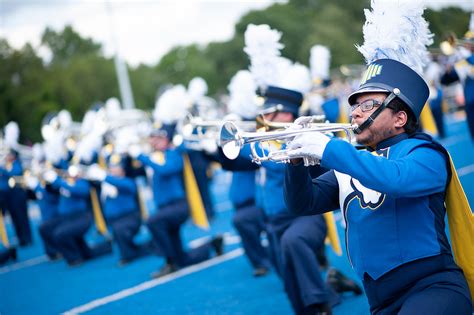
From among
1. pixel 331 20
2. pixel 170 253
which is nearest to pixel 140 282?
pixel 170 253

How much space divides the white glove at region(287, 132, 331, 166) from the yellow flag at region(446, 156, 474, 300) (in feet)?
2.43

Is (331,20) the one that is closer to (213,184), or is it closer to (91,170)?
(213,184)

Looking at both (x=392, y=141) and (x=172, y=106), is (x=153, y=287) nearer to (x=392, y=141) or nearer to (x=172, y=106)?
(x=172, y=106)

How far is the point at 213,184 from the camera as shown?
1912cm

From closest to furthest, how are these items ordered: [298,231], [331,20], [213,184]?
[298,231] → [213,184] → [331,20]

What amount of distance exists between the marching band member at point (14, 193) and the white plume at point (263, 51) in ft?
27.2

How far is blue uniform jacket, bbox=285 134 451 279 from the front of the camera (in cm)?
267

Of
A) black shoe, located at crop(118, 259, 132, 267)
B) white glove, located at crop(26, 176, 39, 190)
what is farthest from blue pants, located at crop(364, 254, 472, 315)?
white glove, located at crop(26, 176, 39, 190)

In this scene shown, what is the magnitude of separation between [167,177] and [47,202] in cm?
387

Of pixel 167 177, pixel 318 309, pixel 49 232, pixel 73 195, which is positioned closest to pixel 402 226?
pixel 318 309

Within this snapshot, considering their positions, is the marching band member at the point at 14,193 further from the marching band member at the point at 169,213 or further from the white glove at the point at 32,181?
the marching band member at the point at 169,213

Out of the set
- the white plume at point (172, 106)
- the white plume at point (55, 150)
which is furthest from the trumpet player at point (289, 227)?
the white plume at point (55, 150)

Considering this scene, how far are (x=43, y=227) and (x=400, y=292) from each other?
9011mm

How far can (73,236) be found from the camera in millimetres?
10344
